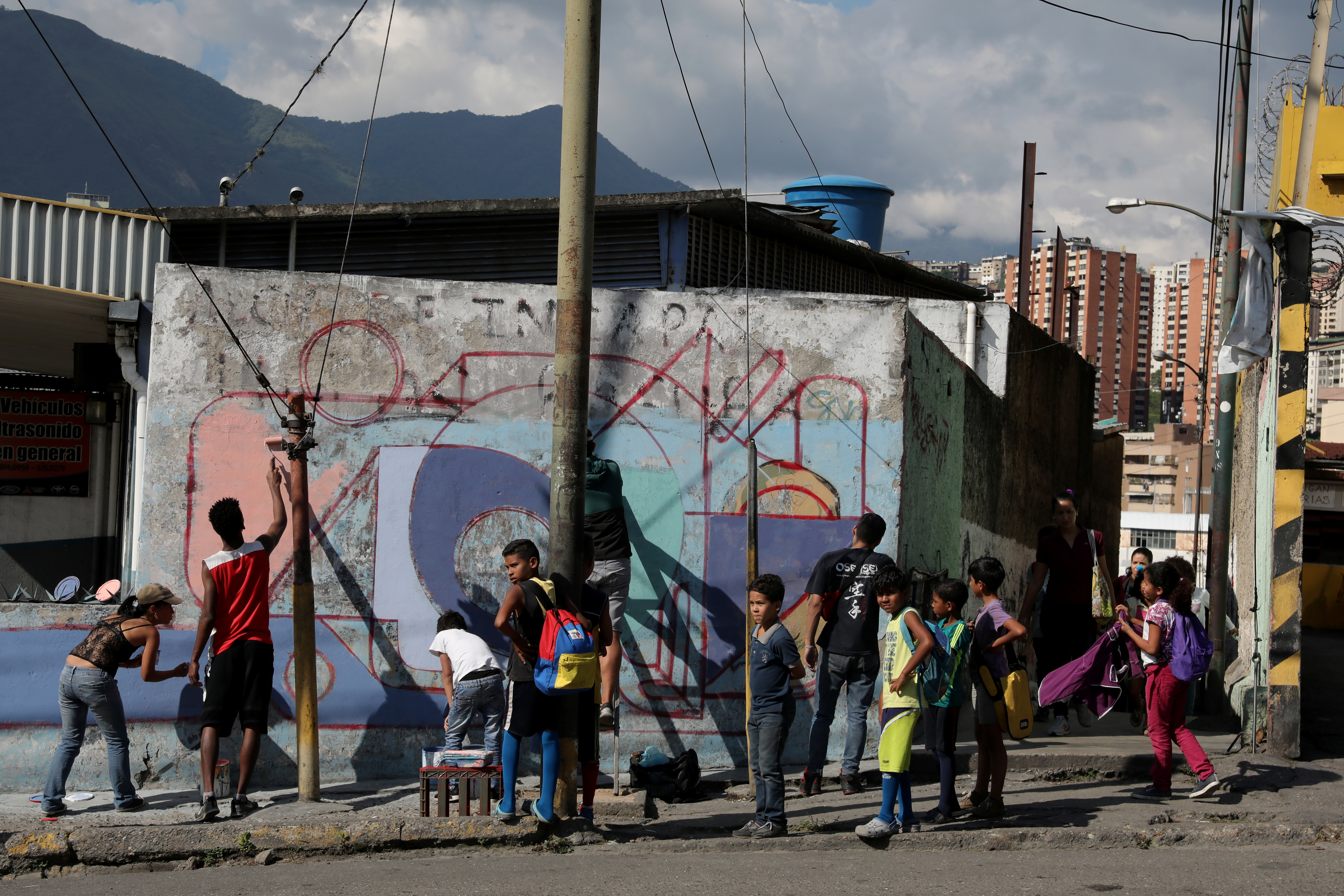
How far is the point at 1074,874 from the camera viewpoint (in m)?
4.81

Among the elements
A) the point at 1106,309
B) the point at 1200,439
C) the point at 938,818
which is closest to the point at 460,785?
the point at 938,818

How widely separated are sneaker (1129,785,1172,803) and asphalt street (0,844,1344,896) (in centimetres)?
80

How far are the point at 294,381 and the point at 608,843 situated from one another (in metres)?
3.59

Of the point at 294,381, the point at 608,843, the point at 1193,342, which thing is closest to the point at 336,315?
the point at 294,381

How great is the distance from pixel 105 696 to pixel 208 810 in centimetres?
95

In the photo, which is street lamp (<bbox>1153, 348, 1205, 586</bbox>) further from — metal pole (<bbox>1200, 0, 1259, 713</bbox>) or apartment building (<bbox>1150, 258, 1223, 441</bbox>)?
apartment building (<bbox>1150, 258, 1223, 441</bbox>)

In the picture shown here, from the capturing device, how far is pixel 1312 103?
7.71 metres

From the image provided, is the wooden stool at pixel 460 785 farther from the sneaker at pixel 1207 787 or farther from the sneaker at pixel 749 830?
the sneaker at pixel 1207 787

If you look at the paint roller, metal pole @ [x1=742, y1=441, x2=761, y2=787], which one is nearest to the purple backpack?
metal pole @ [x1=742, y1=441, x2=761, y2=787]

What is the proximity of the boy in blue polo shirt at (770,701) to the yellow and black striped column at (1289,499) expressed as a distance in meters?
3.65

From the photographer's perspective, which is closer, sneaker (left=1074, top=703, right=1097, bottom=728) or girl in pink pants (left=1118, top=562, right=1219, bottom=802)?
girl in pink pants (left=1118, top=562, right=1219, bottom=802)

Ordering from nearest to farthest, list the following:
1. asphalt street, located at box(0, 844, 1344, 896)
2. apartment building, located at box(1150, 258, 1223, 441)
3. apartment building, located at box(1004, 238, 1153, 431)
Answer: asphalt street, located at box(0, 844, 1344, 896) < apartment building, located at box(1004, 238, 1153, 431) < apartment building, located at box(1150, 258, 1223, 441)

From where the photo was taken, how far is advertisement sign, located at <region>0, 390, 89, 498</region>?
1278 centimetres

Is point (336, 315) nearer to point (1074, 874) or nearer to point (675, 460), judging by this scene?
point (675, 460)
